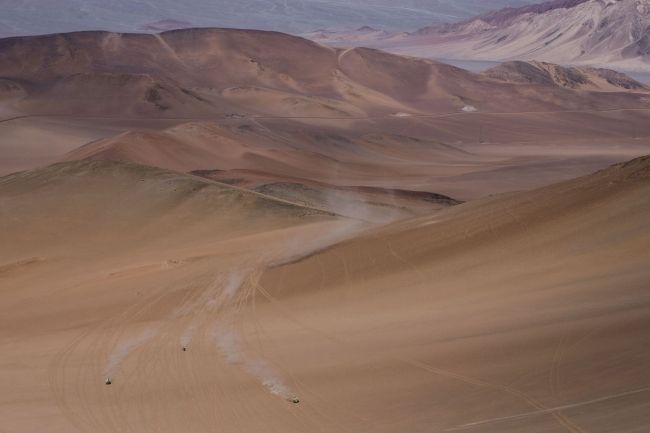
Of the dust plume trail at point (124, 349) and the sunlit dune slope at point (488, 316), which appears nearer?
the sunlit dune slope at point (488, 316)

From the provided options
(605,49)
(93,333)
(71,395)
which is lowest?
(605,49)

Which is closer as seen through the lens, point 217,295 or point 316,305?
point 316,305

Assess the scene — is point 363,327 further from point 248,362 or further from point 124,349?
point 124,349

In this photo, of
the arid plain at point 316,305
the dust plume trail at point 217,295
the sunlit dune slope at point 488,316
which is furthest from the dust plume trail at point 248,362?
the dust plume trail at point 217,295

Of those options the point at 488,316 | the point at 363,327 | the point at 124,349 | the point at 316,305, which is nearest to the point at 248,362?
the point at 363,327

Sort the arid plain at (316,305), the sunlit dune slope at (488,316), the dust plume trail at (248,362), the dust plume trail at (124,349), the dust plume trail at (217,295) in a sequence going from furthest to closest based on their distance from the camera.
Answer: the dust plume trail at (217,295), the dust plume trail at (124,349), the dust plume trail at (248,362), the arid plain at (316,305), the sunlit dune slope at (488,316)

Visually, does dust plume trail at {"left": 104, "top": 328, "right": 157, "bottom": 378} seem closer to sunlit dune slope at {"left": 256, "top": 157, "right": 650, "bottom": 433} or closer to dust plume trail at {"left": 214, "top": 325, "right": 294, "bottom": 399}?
dust plume trail at {"left": 214, "top": 325, "right": 294, "bottom": 399}

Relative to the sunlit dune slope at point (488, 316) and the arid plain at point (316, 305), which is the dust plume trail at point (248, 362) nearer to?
the arid plain at point (316, 305)

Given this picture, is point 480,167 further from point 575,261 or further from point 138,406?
point 138,406

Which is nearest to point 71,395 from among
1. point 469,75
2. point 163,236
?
point 163,236

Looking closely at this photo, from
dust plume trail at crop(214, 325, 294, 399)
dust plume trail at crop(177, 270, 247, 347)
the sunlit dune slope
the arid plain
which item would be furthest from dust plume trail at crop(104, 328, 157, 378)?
the sunlit dune slope

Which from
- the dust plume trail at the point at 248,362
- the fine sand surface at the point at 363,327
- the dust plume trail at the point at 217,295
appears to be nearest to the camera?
the fine sand surface at the point at 363,327
